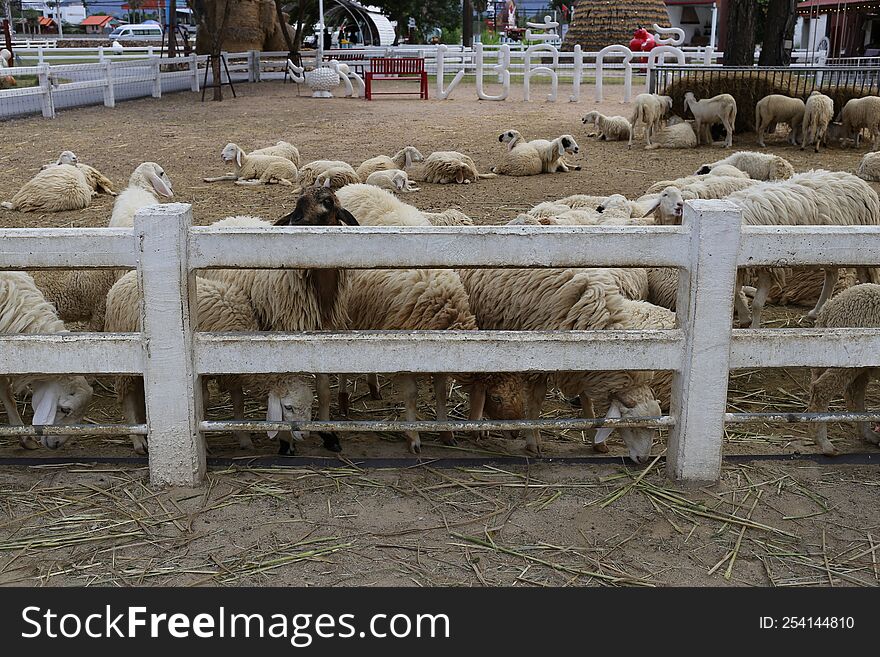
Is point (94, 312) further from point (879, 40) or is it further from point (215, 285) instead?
point (879, 40)

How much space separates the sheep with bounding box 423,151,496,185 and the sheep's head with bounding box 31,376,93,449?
8.14 m

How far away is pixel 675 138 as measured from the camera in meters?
15.7

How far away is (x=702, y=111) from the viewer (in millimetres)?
15711

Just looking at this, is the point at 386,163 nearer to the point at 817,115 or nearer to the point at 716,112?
the point at 716,112

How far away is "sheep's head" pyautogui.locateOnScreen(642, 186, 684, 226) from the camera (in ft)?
20.2

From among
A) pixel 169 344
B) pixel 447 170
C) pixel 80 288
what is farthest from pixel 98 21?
pixel 169 344

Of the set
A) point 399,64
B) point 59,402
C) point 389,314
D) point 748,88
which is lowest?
point 59,402

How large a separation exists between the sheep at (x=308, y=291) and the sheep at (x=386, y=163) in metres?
6.47

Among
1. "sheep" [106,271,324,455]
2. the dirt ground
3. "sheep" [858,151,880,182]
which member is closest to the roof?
"sheep" [858,151,880,182]

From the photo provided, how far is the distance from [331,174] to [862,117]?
1036 centimetres

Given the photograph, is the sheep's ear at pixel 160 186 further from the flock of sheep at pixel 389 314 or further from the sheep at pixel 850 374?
the sheep at pixel 850 374

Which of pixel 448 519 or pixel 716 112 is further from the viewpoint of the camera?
pixel 716 112

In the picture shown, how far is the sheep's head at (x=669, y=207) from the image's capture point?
615 cm

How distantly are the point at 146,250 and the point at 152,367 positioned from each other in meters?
0.45
